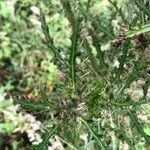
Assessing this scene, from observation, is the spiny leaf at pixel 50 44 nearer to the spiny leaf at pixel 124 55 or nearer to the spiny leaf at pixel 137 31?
the spiny leaf at pixel 124 55

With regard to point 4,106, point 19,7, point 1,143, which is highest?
point 19,7

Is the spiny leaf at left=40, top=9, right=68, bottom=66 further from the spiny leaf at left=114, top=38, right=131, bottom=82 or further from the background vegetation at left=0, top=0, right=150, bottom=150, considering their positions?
the spiny leaf at left=114, top=38, right=131, bottom=82

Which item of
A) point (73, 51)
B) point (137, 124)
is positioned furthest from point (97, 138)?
point (73, 51)

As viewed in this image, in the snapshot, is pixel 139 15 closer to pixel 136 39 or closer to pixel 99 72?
pixel 136 39

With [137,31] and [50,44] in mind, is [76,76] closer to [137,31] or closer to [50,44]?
[50,44]

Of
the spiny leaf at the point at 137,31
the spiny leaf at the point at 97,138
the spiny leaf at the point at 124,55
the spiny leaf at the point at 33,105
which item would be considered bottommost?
the spiny leaf at the point at 97,138

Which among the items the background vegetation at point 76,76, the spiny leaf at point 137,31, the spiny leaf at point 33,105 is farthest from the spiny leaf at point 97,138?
the spiny leaf at point 137,31

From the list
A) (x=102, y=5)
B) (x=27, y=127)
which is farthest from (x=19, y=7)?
(x=27, y=127)

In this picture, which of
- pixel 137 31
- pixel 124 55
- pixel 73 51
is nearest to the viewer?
pixel 137 31
